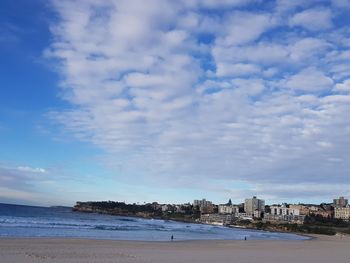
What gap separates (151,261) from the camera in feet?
62.3

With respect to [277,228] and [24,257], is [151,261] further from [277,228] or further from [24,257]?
[277,228]

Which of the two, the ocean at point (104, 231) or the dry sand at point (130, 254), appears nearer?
the dry sand at point (130, 254)

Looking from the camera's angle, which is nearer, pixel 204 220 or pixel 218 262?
pixel 218 262

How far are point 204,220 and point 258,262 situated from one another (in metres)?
181

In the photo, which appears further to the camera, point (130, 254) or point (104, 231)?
Answer: point (104, 231)

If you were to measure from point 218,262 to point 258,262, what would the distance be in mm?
1836

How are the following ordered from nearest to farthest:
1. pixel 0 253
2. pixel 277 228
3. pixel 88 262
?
pixel 88 262, pixel 0 253, pixel 277 228

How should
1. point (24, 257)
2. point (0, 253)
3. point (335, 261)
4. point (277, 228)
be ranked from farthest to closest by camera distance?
point (277, 228) < point (335, 261) < point (0, 253) < point (24, 257)

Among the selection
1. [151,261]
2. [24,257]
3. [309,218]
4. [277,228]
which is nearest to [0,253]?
[24,257]

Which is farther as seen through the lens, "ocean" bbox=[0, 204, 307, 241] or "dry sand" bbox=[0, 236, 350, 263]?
"ocean" bbox=[0, 204, 307, 241]

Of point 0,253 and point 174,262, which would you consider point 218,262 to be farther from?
point 0,253

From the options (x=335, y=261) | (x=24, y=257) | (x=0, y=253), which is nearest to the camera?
(x=24, y=257)

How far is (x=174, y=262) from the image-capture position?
1875 cm

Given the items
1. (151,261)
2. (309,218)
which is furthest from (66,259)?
(309,218)
